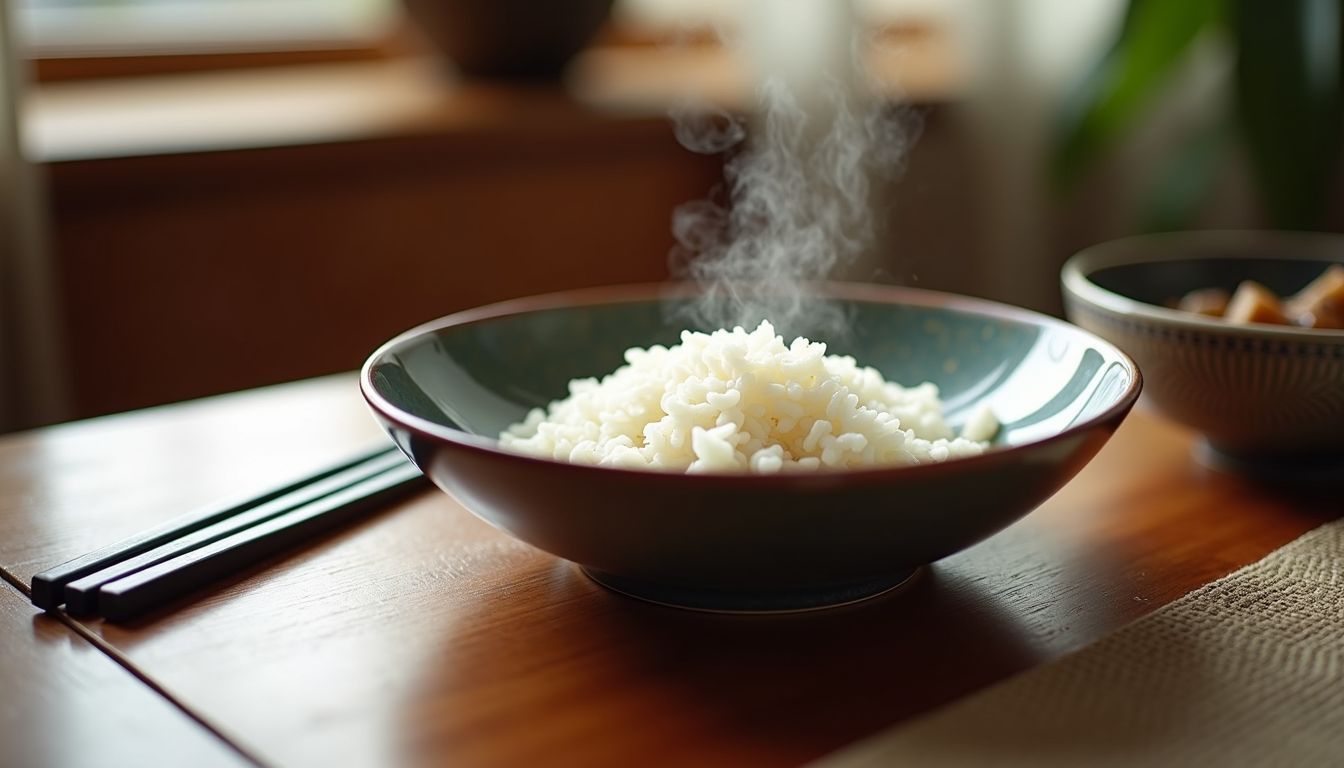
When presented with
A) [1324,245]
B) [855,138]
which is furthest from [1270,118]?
[855,138]

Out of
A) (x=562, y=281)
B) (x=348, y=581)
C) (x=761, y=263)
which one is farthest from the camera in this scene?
(x=562, y=281)

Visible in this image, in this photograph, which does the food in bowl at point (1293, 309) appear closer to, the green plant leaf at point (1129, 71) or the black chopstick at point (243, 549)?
the black chopstick at point (243, 549)

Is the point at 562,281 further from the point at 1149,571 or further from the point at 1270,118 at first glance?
the point at 1149,571

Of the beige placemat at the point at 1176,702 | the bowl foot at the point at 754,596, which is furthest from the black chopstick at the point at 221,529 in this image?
the beige placemat at the point at 1176,702

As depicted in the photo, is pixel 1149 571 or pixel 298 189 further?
pixel 298 189

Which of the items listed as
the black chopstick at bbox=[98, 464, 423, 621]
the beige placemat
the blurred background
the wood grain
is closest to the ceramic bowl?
the beige placemat

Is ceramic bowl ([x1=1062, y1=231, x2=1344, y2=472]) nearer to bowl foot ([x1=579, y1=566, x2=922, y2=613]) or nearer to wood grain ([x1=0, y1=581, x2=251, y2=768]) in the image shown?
bowl foot ([x1=579, y1=566, x2=922, y2=613])

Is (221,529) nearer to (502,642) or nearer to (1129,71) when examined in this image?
(502,642)
